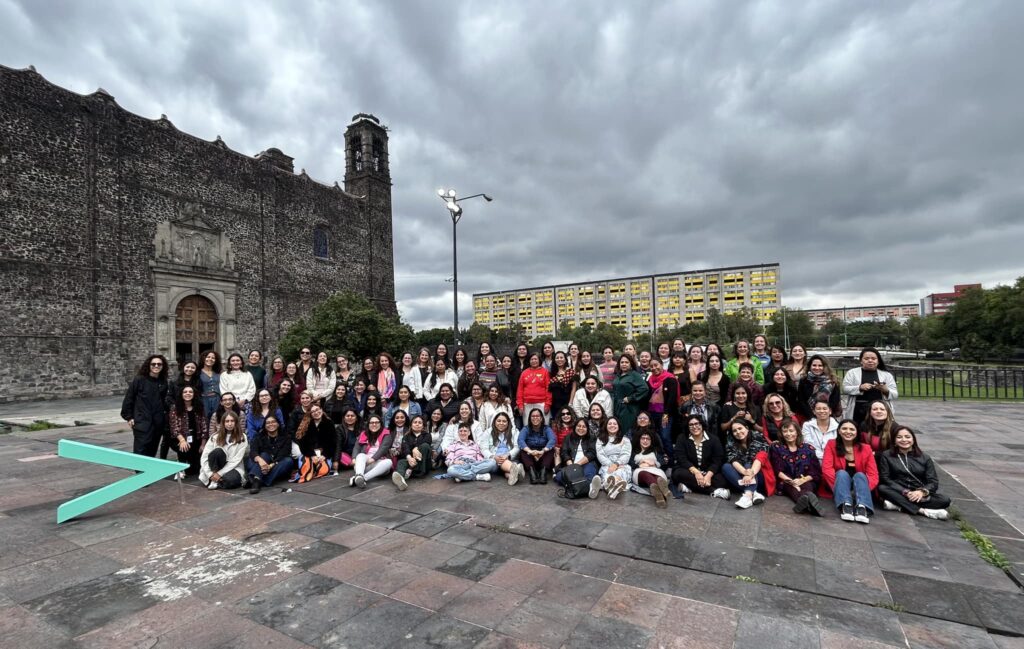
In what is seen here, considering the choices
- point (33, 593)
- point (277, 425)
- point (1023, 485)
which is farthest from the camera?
point (277, 425)

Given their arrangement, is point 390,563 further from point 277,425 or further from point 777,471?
point 777,471

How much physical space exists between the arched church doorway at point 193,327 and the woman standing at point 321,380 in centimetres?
1971

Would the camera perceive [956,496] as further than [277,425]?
No

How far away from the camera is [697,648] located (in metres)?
2.72

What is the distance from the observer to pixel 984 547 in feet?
13.1

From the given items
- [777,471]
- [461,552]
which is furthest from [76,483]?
[777,471]

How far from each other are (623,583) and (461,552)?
135 centimetres

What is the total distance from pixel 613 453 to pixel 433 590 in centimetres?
318

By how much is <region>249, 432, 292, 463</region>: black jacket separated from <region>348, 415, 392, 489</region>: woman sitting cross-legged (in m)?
0.88

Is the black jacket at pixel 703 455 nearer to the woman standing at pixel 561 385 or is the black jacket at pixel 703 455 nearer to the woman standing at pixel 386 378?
the woman standing at pixel 561 385

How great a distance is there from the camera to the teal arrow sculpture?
4.89 m

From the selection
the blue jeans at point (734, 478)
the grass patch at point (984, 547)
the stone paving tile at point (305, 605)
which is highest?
the blue jeans at point (734, 478)

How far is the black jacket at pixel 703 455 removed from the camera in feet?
18.4

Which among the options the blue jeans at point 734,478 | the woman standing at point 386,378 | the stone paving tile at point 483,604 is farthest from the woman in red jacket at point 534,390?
the stone paving tile at point 483,604
